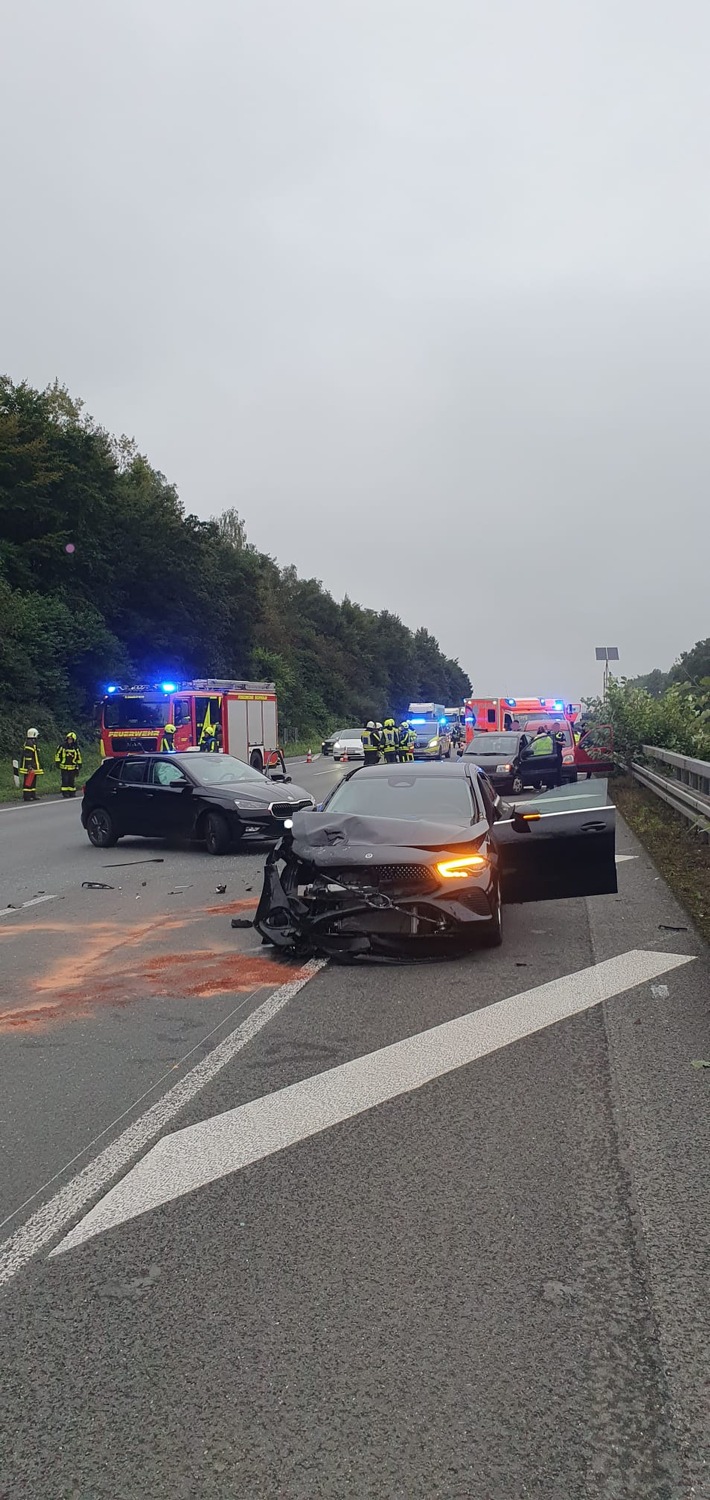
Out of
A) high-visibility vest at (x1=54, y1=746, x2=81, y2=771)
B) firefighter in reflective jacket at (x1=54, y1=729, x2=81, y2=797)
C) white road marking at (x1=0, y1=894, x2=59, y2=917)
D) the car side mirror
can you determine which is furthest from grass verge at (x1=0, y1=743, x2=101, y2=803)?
the car side mirror

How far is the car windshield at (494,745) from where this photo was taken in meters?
25.3

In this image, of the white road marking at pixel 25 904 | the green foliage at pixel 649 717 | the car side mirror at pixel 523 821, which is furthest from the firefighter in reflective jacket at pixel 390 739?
the car side mirror at pixel 523 821

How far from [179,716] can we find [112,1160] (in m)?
23.2

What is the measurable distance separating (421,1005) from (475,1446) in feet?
13.6

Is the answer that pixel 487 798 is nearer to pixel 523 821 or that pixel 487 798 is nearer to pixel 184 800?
pixel 523 821

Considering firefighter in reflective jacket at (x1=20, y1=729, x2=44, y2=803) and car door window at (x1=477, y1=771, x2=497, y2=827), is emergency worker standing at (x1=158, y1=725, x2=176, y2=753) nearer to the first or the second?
firefighter in reflective jacket at (x1=20, y1=729, x2=44, y2=803)

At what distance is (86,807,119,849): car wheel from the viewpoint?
16172mm

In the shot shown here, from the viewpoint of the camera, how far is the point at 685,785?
52.7 feet

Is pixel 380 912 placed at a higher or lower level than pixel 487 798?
lower

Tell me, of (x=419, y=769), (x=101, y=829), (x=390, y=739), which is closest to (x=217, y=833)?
(x=101, y=829)

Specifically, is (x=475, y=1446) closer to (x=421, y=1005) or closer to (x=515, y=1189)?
(x=515, y=1189)

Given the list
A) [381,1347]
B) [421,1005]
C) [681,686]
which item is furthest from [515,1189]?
[681,686]

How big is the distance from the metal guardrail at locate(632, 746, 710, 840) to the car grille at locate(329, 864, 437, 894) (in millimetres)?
5467

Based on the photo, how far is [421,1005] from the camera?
265 inches
